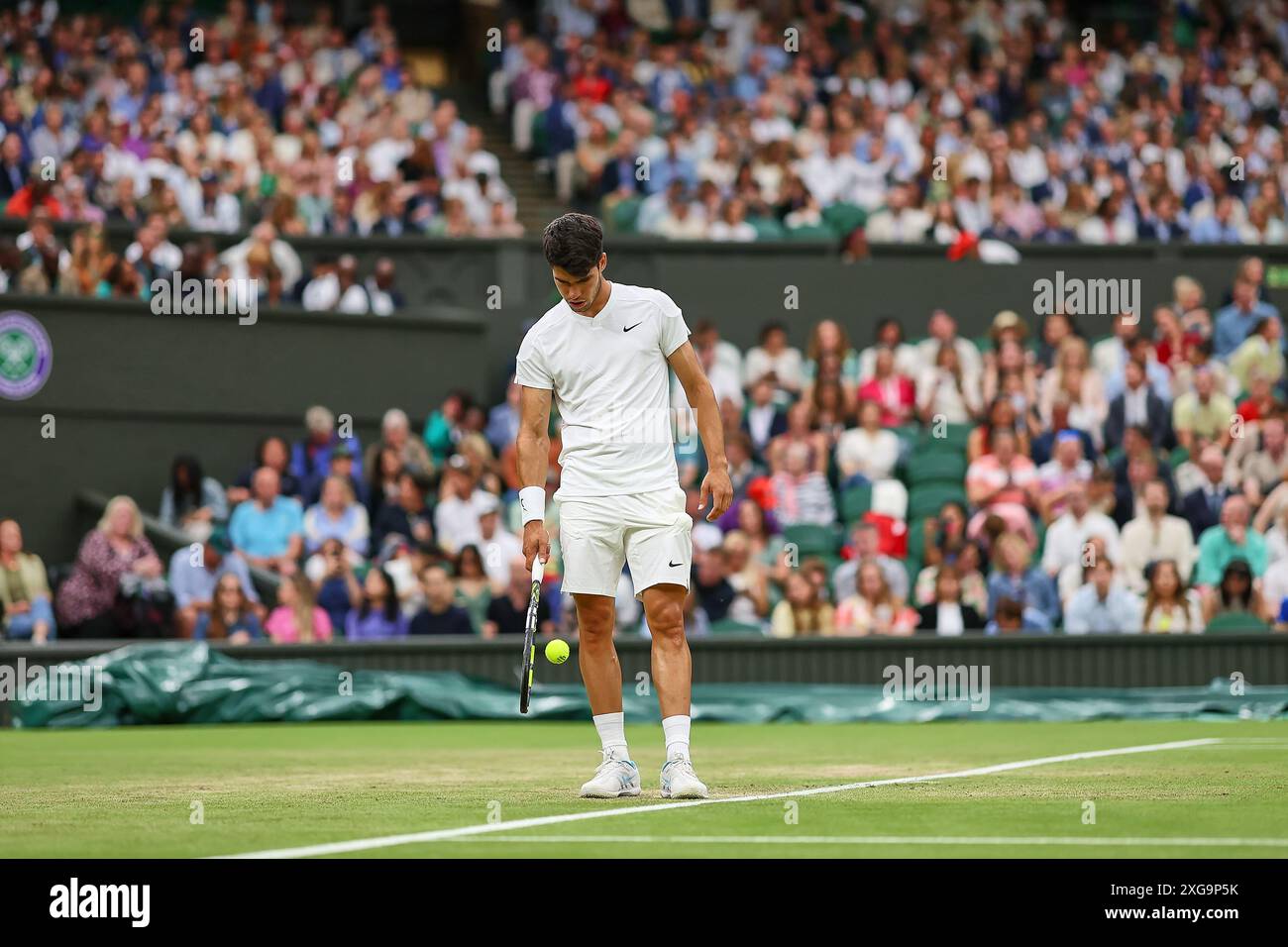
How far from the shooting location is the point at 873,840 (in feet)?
21.8

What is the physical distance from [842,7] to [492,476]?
12.8m

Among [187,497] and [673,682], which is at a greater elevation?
[187,497]

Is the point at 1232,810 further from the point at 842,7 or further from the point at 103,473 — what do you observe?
the point at 842,7

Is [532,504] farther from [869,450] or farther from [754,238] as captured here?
[754,238]

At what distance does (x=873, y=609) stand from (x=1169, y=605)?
235cm

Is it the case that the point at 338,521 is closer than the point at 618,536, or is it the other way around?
the point at 618,536

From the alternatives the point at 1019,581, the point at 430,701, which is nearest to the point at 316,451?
the point at 430,701

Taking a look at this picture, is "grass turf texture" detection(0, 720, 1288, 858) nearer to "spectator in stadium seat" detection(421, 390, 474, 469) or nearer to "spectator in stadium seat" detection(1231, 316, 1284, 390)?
"spectator in stadium seat" detection(421, 390, 474, 469)

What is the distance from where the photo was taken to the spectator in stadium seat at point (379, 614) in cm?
1703

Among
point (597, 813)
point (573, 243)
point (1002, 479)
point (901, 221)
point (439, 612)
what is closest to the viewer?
point (597, 813)

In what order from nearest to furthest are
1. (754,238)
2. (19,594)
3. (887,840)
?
(887,840) → (19,594) → (754,238)

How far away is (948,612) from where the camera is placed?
1728 centimetres

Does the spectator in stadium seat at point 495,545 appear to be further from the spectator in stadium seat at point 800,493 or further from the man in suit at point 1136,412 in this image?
the man in suit at point 1136,412

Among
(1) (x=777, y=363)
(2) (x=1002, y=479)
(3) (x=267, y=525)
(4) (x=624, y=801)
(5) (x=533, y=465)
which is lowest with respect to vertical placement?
(4) (x=624, y=801)
